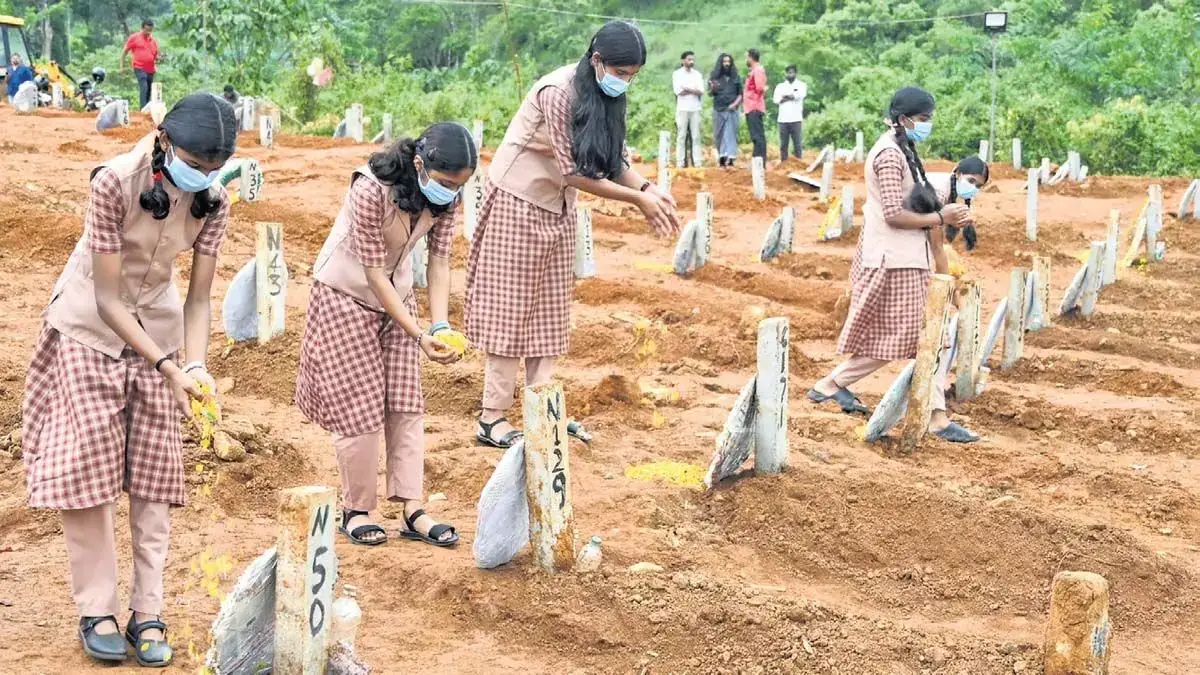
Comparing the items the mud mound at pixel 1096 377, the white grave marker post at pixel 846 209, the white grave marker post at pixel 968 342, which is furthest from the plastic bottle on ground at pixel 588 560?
the white grave marker post at pixel 846 209

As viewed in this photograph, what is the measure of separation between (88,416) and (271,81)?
22877mm

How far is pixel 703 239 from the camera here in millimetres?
12117

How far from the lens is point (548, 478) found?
471 centimetres

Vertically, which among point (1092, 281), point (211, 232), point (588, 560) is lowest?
point (588, 560)

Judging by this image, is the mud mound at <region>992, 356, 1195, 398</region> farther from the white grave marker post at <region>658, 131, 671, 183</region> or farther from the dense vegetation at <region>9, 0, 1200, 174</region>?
the dense vegetation at <region>9, 0, 1200, 174</region>

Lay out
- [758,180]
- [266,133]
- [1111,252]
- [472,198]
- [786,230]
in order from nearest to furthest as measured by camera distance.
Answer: [472,198]
[1111,252]
[786,230]
[758,180]
[266,133]

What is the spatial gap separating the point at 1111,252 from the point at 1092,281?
1.58m

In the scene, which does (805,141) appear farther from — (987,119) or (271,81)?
(271,81)

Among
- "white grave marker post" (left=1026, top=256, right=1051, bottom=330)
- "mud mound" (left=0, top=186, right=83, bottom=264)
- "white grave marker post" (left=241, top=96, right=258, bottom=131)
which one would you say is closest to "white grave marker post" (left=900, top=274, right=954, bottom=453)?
"white grave marker post" (left=1026, top=256, right=1051, bottom=330)

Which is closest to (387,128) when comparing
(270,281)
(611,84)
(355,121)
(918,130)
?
(355,121)

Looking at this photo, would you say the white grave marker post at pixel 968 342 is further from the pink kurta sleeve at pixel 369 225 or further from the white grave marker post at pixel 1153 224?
the white grave marker post at pixel 1153 224

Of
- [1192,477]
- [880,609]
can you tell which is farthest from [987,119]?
[880,609]

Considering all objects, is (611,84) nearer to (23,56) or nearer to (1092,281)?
(1092,281)

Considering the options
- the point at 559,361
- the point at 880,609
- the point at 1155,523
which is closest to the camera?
the point at 880,609
